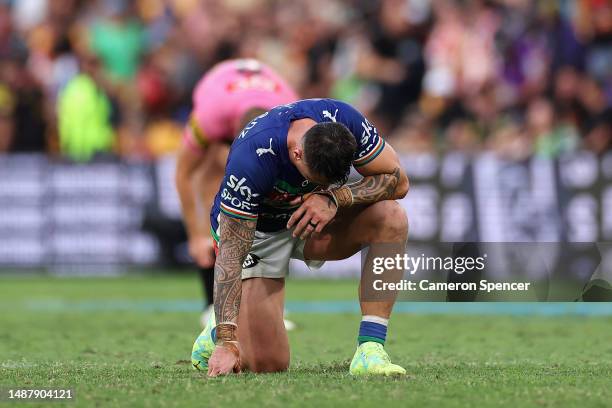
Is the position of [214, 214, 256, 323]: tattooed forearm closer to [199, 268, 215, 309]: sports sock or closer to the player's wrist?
the player's wrist

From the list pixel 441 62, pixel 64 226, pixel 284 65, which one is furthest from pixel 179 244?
pixel 441 62

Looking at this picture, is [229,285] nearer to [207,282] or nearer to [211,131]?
[211,131]


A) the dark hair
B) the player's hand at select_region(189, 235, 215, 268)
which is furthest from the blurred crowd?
the dark hair

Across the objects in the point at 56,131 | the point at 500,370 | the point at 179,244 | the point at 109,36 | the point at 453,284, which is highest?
the point at 109,36

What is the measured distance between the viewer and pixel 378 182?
22.1 feet

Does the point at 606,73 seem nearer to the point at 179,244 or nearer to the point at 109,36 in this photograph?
the point at 179,244

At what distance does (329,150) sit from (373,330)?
1295 mm

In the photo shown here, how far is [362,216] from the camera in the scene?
6926 mm

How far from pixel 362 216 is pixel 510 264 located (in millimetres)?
989

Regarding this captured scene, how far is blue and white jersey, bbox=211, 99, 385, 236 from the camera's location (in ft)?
20.8

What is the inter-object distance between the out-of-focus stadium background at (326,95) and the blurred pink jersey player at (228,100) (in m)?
5.49

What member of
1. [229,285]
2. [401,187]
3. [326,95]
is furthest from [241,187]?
[326,95]

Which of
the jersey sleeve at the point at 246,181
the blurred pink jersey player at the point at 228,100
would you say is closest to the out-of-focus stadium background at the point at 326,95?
the blurred pink jersey player at the point at 228,100

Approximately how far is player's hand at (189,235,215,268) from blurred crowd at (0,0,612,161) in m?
5.73
